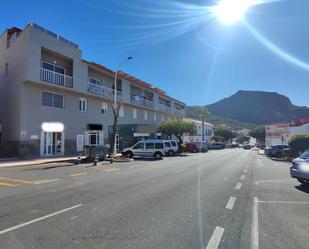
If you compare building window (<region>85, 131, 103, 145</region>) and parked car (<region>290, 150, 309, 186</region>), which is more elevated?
building window (<region>85, 131, 103, 145</region>)

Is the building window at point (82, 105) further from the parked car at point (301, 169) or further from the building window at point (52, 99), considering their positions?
the parked car at point (301, 169)

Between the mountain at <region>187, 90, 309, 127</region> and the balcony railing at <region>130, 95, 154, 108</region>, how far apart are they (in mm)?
122464

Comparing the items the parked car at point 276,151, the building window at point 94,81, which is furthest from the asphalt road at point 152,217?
the parked car at point 276,151

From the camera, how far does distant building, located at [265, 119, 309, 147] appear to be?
52.5 meters

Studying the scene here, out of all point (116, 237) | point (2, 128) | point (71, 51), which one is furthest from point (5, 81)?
point (116, 237)

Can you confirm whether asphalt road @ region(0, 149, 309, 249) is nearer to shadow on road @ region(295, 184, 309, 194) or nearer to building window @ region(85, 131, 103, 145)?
shadow on road @ region(295, 184, 309, 194)

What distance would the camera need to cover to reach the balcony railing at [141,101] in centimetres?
4237

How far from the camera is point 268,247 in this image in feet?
15.3

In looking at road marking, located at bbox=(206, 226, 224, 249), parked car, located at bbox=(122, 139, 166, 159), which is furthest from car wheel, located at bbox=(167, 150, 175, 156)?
road marking, located at bbox=(206, 226, 224, 249)

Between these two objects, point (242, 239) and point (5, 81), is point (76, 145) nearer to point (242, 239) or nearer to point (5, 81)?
point (5, 81)

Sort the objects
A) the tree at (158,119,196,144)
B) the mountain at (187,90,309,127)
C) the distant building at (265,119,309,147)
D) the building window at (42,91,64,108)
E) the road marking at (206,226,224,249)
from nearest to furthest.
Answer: the road marking at (206,226,224,249)
the building window at (42,91,64,108)
the tree at (158,119,196,144)
the distant building at (265,119,309,147)
the mountain at (187,90,309,127)

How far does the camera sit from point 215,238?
5020 mm

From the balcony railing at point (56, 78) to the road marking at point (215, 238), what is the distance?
23907 millimetres

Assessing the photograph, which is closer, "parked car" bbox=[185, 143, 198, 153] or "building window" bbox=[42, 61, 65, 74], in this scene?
"building window" bbox=[42, 61, 65, 74]
